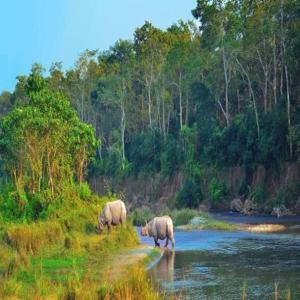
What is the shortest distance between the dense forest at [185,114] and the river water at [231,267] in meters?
7.05

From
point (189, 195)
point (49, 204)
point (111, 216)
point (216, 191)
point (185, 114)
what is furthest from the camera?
point (185, 114)

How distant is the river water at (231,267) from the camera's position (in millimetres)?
17234

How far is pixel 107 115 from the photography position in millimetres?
83000

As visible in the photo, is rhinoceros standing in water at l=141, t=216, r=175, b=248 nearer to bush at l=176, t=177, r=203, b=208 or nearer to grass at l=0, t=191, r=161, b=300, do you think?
grass at l=0, t=191, r=161, b=300

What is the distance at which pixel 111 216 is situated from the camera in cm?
2769

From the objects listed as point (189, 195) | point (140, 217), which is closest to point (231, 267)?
point (140, 217)

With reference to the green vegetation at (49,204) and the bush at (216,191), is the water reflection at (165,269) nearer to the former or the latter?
the green vegetation at (49,204)

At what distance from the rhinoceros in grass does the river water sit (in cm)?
243

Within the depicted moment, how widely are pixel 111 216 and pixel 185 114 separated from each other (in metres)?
47.4

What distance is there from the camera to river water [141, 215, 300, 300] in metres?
17.2

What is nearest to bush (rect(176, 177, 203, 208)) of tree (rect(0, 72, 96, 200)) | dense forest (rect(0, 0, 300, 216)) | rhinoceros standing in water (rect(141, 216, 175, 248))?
dense forest (rect(0, 0, 300, 216))

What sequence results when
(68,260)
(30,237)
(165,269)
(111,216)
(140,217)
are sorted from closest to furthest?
(68,260) → (165,269) → (30,237) → (111,216) → (140,217)

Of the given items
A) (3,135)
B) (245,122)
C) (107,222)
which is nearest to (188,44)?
(245,122)

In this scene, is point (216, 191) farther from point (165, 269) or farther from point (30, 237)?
point (30, 237)
